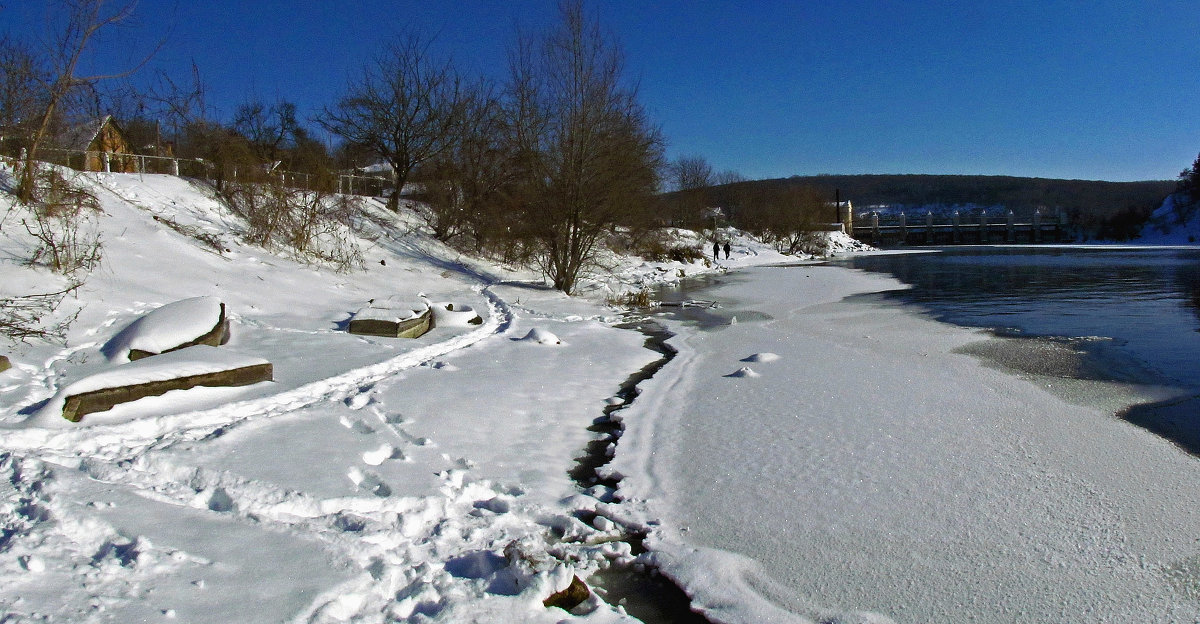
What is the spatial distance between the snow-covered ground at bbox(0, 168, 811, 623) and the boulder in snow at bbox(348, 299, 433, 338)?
0.24m

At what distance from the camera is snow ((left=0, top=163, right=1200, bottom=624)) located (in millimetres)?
3523

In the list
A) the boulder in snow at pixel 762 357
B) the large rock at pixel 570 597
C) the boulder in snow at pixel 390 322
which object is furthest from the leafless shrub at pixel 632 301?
the large rock at pixel 570 597

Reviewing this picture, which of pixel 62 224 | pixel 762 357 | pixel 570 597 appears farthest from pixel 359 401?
pixel 62 224

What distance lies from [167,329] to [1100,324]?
14316 mm

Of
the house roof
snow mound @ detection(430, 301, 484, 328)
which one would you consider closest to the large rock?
snow mound @ detection(430, 301, 484, 328)

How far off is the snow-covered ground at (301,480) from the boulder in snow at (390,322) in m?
0.24

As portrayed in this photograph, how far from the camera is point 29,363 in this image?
6.83m

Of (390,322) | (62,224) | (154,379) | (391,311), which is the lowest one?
(154,379)

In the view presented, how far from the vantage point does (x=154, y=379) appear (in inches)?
232

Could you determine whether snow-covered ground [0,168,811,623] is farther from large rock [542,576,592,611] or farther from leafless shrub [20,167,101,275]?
leafless shrub [20,167,101,275]

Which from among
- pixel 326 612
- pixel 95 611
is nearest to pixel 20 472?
pixel 95 611

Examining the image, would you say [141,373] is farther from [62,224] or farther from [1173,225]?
A: [1173,225]

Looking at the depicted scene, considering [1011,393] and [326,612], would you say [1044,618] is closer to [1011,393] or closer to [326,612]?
[326,612]

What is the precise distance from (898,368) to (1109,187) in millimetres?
173243
